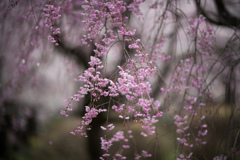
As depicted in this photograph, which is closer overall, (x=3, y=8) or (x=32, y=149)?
(x=3, y=8)

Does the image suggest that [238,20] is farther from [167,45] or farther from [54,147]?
[54,147]

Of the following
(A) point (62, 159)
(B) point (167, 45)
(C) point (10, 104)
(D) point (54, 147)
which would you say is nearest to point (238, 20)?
(B) point (167, 45)

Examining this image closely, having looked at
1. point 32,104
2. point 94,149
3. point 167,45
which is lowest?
point 32,104

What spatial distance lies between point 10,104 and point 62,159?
1.36 metres

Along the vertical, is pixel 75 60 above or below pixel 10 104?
above

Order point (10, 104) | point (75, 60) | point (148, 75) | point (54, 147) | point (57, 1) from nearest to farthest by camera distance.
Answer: point (148, 75)
point (57, 1)
point (75, 60)
point (10, 104)
point (54, 147)

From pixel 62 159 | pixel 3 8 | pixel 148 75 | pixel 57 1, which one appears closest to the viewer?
pixel 148 75

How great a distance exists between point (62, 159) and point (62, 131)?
3.04 feet

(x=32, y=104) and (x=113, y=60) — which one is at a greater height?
(x=113, y=60)

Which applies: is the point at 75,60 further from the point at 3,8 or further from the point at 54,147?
the point at 54,147

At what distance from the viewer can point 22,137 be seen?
13.7 ft

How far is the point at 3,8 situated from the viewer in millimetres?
1919

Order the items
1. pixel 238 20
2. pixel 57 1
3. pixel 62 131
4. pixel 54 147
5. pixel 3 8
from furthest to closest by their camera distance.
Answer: pixel 62 131, pixel 54 147, pixel 238 20, pixel 3 8, pixel 57 1

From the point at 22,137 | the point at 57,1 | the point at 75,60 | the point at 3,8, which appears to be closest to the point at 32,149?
the point at 22,137
